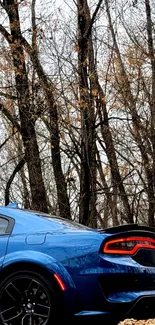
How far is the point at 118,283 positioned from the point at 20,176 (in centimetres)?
1688

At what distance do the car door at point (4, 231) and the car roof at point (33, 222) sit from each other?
0.05 meters

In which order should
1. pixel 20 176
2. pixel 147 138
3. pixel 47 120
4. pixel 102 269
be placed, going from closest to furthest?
pixel 102 269 < pixel 47 120 < pixel 147 138 < pixel 20 176

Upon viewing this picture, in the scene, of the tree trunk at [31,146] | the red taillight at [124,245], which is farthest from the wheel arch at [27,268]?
the tree trunk at [31,146]

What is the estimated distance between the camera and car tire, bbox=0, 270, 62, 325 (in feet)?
17.0

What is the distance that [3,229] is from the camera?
5758mm

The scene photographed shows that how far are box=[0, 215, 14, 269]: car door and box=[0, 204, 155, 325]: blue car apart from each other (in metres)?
0.01

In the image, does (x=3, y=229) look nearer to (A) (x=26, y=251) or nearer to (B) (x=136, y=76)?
(A) (x=26, y=251)

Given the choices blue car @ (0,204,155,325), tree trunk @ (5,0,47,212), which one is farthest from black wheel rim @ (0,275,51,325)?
tree trunk @ (5,0,47,212)

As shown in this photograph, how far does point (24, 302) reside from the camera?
17.4ft

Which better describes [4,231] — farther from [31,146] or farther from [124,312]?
[31,146]

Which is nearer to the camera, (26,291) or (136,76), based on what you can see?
(26,291)

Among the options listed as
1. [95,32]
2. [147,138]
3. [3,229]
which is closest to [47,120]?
[95,32]

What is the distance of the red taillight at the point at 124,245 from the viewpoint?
16.9 ft

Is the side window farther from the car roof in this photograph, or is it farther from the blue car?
the blue car
